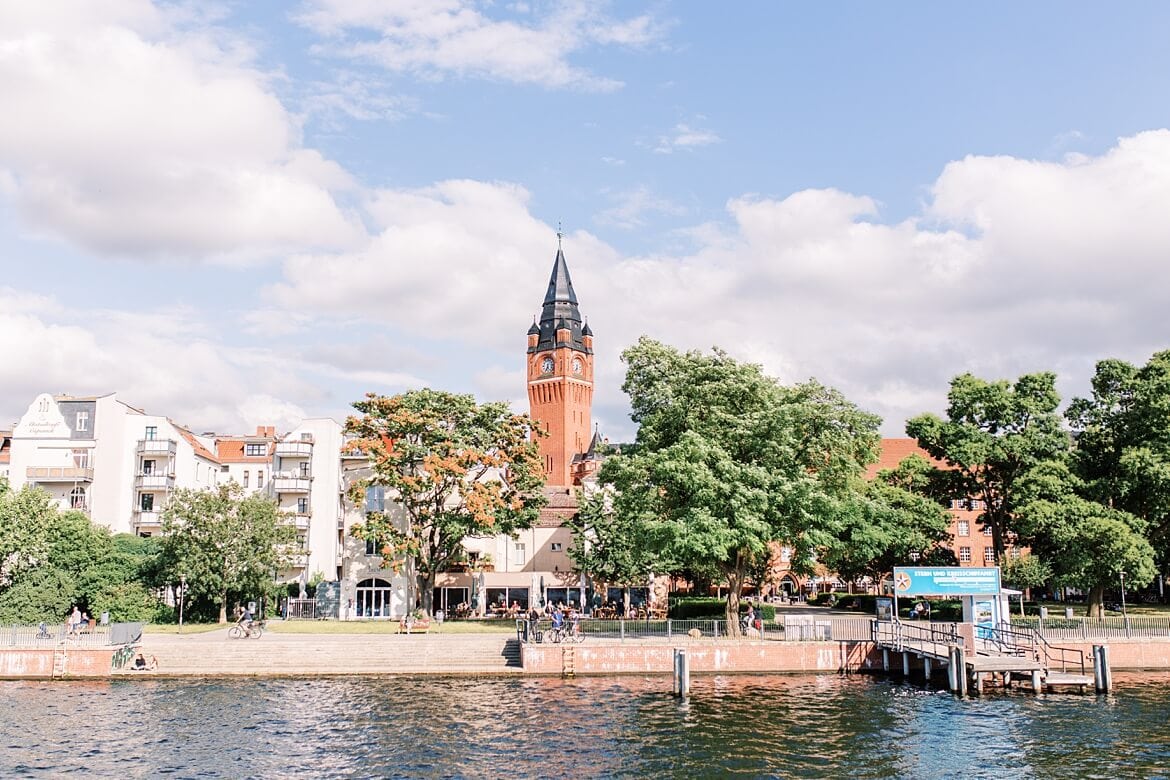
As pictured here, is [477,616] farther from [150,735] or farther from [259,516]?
[150,735]

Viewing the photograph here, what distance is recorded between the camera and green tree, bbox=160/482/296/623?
5772 cm

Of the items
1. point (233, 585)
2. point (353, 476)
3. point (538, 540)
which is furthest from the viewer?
point (538, 540)

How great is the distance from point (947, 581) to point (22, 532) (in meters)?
50.0

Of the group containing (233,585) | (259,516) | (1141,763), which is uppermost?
(259,516)

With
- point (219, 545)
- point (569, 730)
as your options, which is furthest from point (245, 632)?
point (569, 730)

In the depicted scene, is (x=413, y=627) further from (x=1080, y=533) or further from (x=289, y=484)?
(x=1080, y=533)

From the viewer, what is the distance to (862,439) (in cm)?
5234

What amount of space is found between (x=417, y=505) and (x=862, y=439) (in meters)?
28.0

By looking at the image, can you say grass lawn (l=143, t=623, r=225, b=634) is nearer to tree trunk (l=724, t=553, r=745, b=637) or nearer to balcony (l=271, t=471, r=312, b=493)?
balcony (l=271, t=471, r=312, b=493)

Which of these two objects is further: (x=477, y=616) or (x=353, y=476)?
(x=353, y=476)

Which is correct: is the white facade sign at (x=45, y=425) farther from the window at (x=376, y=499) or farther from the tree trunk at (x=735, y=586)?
the tree trunk at (x=735, y=586)

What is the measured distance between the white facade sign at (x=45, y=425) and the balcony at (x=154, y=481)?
672cm

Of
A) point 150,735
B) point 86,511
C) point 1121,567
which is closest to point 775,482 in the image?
point 1121,567

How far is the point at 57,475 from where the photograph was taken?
7300 centimetres
